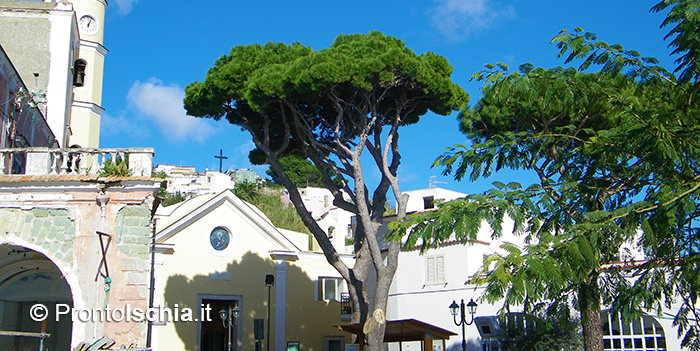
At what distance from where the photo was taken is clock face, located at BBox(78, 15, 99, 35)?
25.6m

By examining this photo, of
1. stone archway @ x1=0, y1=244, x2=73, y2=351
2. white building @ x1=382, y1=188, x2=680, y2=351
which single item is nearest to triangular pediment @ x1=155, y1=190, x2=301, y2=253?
white building @ x1=382, y1=188, x2=680, y2=351

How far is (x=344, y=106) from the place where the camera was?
819 inches

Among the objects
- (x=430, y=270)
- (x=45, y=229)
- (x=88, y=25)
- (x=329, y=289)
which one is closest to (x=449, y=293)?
(x=430, y=270)

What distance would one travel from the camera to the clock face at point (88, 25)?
25.6 meters

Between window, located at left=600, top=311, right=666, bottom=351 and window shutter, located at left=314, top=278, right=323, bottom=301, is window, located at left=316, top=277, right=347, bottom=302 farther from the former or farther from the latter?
window, located at left=600, top=311, right=666, bottom=351

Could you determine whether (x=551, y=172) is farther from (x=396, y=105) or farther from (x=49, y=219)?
(x=396, y=105)

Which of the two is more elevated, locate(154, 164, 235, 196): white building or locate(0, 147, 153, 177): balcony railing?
locate(154, 164, 235, 196): white building

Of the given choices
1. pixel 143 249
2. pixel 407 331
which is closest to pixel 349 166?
pixel 407 331

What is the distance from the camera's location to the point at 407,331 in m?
19.4

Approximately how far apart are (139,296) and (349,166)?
848 cm

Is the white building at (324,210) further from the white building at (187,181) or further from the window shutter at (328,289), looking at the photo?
the window shutter at (328,289)

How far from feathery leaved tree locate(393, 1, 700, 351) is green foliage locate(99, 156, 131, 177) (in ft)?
23.6

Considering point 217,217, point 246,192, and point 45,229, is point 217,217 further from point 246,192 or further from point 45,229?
point 246,192

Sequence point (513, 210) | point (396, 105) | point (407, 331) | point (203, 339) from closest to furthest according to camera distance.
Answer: point (513, 210) < point (407, 331) < point (396, 105) < point (203, 339)
